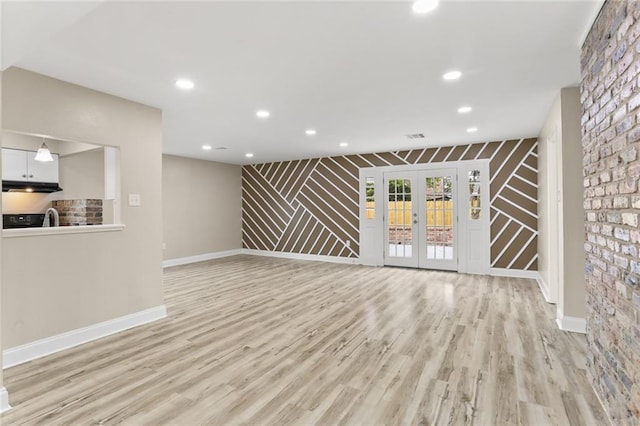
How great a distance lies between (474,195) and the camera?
599cm

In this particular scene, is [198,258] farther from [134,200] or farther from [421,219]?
[421,219]

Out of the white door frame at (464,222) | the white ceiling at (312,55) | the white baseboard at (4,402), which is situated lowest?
the white baseboard at (4,402)

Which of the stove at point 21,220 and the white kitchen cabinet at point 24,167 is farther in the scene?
the stove at point 21,220

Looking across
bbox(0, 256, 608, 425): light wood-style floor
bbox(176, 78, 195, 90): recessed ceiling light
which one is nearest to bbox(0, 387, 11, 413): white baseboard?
bbox(0, 256, 608, 425): light wood-style floor

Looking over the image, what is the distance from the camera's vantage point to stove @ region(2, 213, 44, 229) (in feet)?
16.4

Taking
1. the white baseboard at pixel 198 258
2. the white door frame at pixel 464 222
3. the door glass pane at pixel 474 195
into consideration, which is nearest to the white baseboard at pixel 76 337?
the white baseboard at pixel 198 258

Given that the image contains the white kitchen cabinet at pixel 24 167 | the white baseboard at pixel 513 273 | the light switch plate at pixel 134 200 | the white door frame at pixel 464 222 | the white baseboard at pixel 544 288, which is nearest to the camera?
the light switch plate at pixel 134 200

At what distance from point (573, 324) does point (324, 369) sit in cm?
259

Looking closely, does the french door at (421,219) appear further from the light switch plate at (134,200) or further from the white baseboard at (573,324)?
the light switch plate at (134,200)

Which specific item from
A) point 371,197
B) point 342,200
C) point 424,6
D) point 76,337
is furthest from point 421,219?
point 76,337

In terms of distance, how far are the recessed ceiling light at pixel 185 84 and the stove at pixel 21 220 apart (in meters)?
4.17

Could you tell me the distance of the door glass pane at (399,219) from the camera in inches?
260

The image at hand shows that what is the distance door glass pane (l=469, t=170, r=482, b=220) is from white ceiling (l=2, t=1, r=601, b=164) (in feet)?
5.79

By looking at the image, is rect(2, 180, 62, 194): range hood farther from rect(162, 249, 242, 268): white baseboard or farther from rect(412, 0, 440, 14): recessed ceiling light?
rect(412, 0, 440, 14): recessed ceiling light
